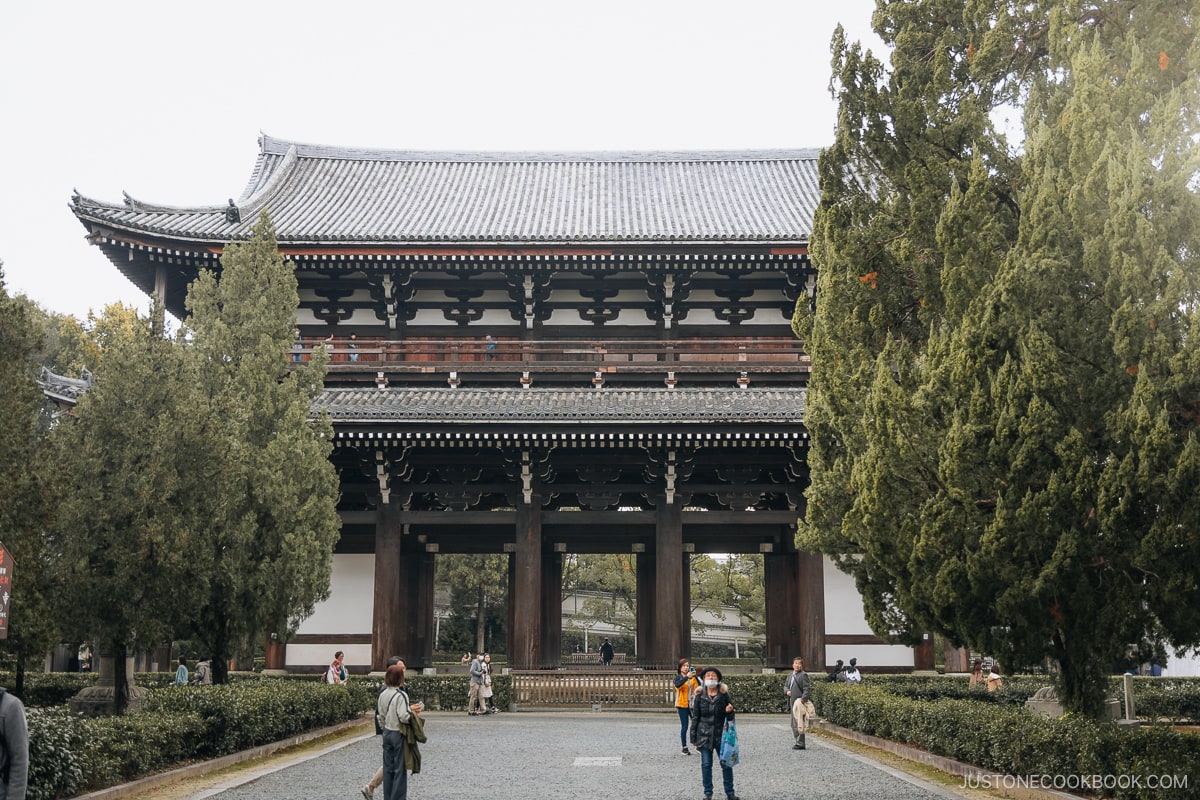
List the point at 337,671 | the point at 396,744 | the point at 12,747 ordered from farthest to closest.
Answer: the point at 337,671 → the point at 396,744 → the point at 12,747

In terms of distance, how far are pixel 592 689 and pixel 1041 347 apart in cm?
1508

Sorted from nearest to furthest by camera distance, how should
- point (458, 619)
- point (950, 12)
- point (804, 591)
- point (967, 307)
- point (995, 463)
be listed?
point (995, 463)
point (967, 307)
point (950, 12)
point (804, 591)
point (458, 619)

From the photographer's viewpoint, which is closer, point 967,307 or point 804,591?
point 967,307

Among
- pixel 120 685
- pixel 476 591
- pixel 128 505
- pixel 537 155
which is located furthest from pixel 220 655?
pixel 476 591

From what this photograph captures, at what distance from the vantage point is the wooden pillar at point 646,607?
2781cm

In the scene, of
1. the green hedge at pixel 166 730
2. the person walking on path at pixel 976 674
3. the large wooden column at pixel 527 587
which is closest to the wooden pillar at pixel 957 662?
the person walking on path at pixel 976 674

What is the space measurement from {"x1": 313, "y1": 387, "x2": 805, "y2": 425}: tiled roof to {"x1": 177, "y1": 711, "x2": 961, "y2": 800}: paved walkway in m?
6.35

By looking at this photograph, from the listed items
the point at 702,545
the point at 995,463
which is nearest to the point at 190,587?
the point at 995,463

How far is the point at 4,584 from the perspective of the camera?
37.4 ft

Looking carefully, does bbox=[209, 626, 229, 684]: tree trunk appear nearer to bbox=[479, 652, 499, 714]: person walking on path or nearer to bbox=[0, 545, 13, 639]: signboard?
bbox=[0, 545, 13, 639]: signboard

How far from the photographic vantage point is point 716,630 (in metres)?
50.0

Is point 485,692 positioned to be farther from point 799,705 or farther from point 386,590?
point 799,705

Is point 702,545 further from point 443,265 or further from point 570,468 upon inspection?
point 443,265

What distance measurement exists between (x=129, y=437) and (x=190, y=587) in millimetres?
2294
